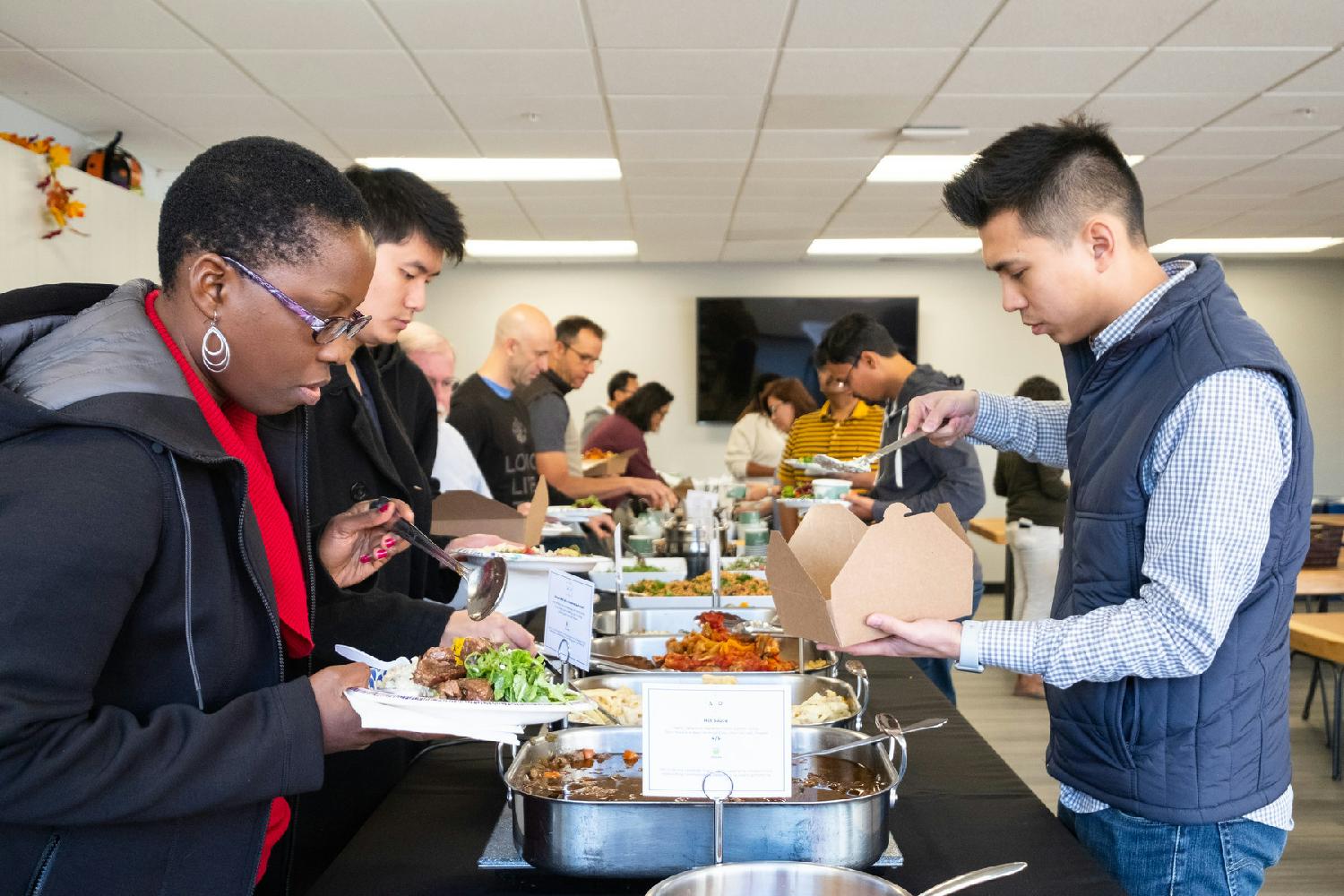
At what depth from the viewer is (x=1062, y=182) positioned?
51.6 inches

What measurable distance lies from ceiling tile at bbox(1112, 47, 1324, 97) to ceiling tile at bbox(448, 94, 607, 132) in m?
1.98

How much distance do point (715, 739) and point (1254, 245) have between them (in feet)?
25.8

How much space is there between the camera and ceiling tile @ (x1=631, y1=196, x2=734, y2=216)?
5977 millimetres

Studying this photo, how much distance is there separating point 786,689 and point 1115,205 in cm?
71

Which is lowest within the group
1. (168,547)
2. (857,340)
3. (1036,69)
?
(168,547)

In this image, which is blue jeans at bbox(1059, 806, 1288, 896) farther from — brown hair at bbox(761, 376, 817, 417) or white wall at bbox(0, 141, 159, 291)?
brown hair at bbox(761, 376, 817, 417)

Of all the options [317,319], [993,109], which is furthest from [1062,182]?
[993,109]

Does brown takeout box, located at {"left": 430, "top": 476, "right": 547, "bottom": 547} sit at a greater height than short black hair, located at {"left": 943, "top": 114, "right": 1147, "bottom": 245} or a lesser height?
lesser

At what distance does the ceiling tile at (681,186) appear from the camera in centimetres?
551

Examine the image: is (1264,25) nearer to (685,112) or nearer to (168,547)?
(685,112)

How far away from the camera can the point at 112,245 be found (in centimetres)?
466

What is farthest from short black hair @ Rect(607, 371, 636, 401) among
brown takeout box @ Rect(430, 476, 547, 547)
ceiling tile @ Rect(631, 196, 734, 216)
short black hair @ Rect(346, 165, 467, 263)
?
short black hair @ Rect(346, 165, 467, 263)

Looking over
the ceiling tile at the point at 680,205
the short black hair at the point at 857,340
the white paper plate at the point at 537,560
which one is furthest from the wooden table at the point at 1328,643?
the ceiling tile at the point at 680,205

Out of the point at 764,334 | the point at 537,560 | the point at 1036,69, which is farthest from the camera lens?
the point at 764,334
